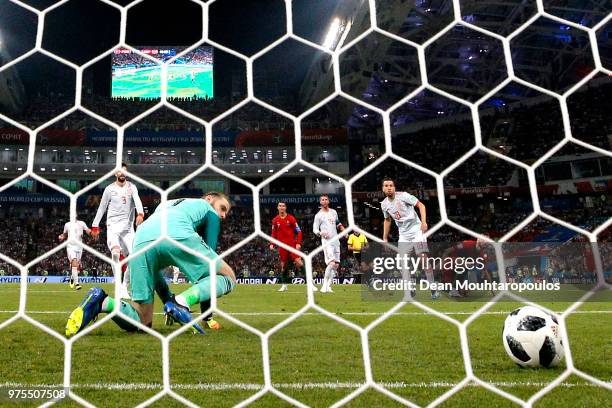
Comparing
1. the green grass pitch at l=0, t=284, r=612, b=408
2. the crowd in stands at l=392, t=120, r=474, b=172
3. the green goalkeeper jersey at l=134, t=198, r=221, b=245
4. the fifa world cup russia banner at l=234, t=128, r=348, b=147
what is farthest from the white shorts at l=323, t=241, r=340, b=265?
the fifa world cup russia banner at l=234, t=128, r=348, b=147

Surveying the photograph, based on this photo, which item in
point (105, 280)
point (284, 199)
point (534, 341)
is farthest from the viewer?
point (284, 199)

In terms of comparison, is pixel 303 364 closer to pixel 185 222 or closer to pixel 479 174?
pixel 185 222

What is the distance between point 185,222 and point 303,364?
982mm

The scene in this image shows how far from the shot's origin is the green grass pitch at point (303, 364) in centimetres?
168

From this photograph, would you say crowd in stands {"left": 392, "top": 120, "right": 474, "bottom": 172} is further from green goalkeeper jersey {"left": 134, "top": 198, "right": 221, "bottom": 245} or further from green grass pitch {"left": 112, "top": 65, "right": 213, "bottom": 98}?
green goalkeeper jersey {"left": 134, "top": 198, "right": 221, "bottom": 245}

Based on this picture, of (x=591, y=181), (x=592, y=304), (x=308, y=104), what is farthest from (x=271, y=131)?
(x=592, y=304)

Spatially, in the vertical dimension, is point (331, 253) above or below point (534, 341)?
above

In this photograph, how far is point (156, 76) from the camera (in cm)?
2680

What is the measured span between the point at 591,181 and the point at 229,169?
48.0 feet

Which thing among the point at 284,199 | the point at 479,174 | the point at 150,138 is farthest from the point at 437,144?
the point at 150,138

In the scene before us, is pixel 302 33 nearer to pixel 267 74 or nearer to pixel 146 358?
pixel 267 74

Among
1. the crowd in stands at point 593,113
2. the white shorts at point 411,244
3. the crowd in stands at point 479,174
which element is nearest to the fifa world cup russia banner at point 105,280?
the crowd in stands at point 479,174

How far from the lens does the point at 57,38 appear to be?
20.0 meters

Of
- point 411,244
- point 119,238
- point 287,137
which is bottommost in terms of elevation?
point 411,244
